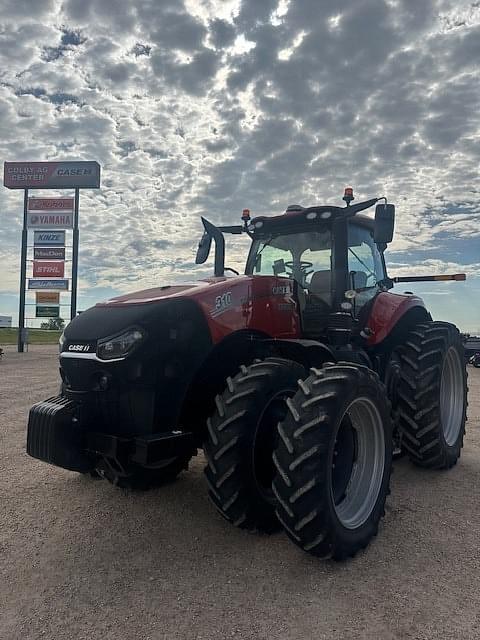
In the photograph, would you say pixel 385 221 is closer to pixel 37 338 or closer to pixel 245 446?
pixel 245 446

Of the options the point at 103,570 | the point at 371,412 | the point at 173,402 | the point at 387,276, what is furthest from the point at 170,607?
the point at 387,276

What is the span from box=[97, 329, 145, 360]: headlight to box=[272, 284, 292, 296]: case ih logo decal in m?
1.42

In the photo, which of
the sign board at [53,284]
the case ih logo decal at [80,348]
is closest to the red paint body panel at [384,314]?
the case ih logo decal at [80,348]

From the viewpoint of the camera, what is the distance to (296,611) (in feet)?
8.89

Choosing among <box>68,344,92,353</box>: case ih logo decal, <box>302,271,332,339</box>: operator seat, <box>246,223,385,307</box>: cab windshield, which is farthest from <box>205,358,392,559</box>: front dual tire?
<box>246,223,385,307</box>: cab windshield

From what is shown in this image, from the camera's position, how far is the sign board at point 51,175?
24.5 m

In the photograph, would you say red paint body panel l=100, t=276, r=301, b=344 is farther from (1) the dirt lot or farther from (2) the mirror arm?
(1) the dirt lot

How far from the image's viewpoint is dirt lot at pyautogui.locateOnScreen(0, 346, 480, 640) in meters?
2.60

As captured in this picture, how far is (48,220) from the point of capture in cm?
2409

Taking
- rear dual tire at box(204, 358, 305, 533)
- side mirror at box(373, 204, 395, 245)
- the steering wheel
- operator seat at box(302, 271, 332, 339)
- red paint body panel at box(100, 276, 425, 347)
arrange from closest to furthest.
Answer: rear dual tire at box(204, 358, 305, 533)
red paint body panel at box(100, 276, 425, 347)
side mirror at box(373, 204, 395, 245)
operator seat at box(302, 271, 332, 339)
the steering wheel

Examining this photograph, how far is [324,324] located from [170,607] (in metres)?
2.89

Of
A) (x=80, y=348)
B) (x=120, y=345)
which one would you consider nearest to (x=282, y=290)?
(x=120, y=345)

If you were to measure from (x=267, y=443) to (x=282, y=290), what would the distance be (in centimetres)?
143

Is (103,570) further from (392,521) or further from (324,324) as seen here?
(324,324)
